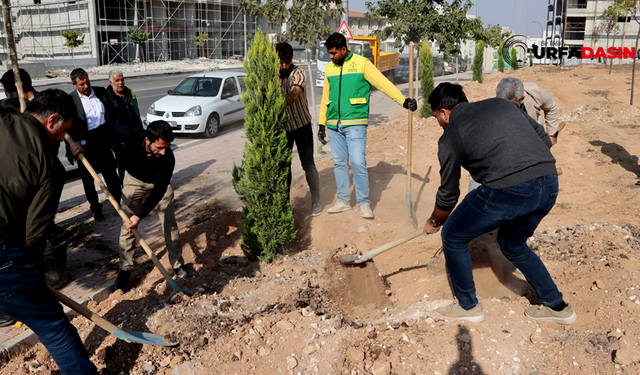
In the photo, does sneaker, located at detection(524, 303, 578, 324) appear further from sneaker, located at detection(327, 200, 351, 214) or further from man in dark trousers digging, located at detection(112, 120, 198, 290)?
man in dark trousers digging, located at detection(112, 120, 198, 290)

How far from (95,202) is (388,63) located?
23.5 metres

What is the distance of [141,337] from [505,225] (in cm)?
266

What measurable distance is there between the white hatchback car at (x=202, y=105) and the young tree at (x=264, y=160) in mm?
7710

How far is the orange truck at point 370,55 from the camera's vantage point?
2131cm

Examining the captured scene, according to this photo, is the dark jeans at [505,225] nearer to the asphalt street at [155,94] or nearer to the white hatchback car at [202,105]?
the asphalt street at [155,94]

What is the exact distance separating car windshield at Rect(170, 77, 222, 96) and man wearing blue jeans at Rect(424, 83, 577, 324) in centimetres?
1048

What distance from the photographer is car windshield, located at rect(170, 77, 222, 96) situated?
13148 millimetres

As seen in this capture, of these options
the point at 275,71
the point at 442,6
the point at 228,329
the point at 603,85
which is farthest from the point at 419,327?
the point at 603,85

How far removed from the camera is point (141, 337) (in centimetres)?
349

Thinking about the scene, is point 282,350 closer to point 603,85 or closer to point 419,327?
point 419,327

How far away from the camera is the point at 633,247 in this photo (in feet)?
15.1

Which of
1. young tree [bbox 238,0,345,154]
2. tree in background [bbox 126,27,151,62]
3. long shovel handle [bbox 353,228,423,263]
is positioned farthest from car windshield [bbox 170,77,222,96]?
tree in background [bbox 126,27,151,62]

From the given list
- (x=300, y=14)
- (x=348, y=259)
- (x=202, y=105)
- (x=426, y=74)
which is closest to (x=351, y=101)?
(x=348, y=259)

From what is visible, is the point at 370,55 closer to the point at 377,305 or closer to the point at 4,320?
the point at 377,305
